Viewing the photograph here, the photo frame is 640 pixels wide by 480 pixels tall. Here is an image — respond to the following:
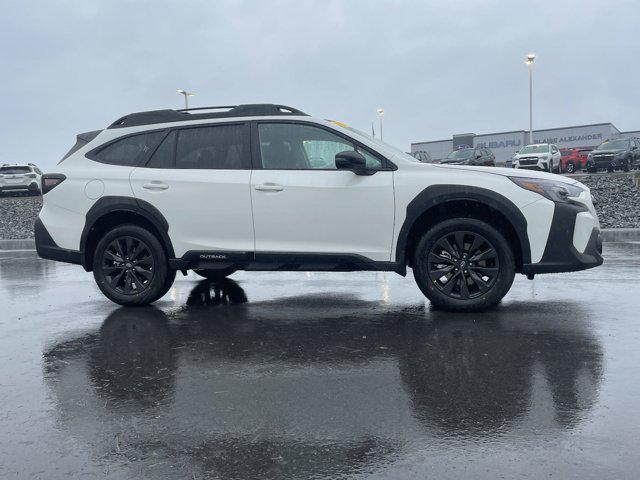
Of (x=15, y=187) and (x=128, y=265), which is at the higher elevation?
(x=15, y=187)

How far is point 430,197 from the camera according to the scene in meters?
6.11

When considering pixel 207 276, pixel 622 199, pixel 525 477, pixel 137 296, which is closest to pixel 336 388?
pixel 525 477

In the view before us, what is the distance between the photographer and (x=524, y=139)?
61344 mm

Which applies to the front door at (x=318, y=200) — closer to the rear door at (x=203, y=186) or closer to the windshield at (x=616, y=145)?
the rear door at (x=203, y=186)

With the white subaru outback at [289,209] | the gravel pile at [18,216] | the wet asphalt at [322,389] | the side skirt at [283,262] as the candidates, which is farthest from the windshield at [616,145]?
the side skirt at [283,262]

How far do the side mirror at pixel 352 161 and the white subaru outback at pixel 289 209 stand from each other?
2cm

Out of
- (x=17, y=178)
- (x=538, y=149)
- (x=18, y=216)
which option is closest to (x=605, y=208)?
(x=538, y=149)

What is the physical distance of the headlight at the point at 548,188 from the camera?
19.8 feet

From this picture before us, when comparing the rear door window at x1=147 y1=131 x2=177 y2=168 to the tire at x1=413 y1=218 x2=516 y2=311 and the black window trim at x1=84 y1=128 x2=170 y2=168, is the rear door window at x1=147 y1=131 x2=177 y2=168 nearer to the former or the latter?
the black window trim at x1=84 y1=128 x2=170 y2=168

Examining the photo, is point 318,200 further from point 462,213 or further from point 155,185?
point 155,185

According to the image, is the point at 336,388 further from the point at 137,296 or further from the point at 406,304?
the point at 137,296

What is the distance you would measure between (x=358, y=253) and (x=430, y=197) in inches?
34.3

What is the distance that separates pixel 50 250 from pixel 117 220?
0.82 m

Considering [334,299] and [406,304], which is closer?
[406,304]
